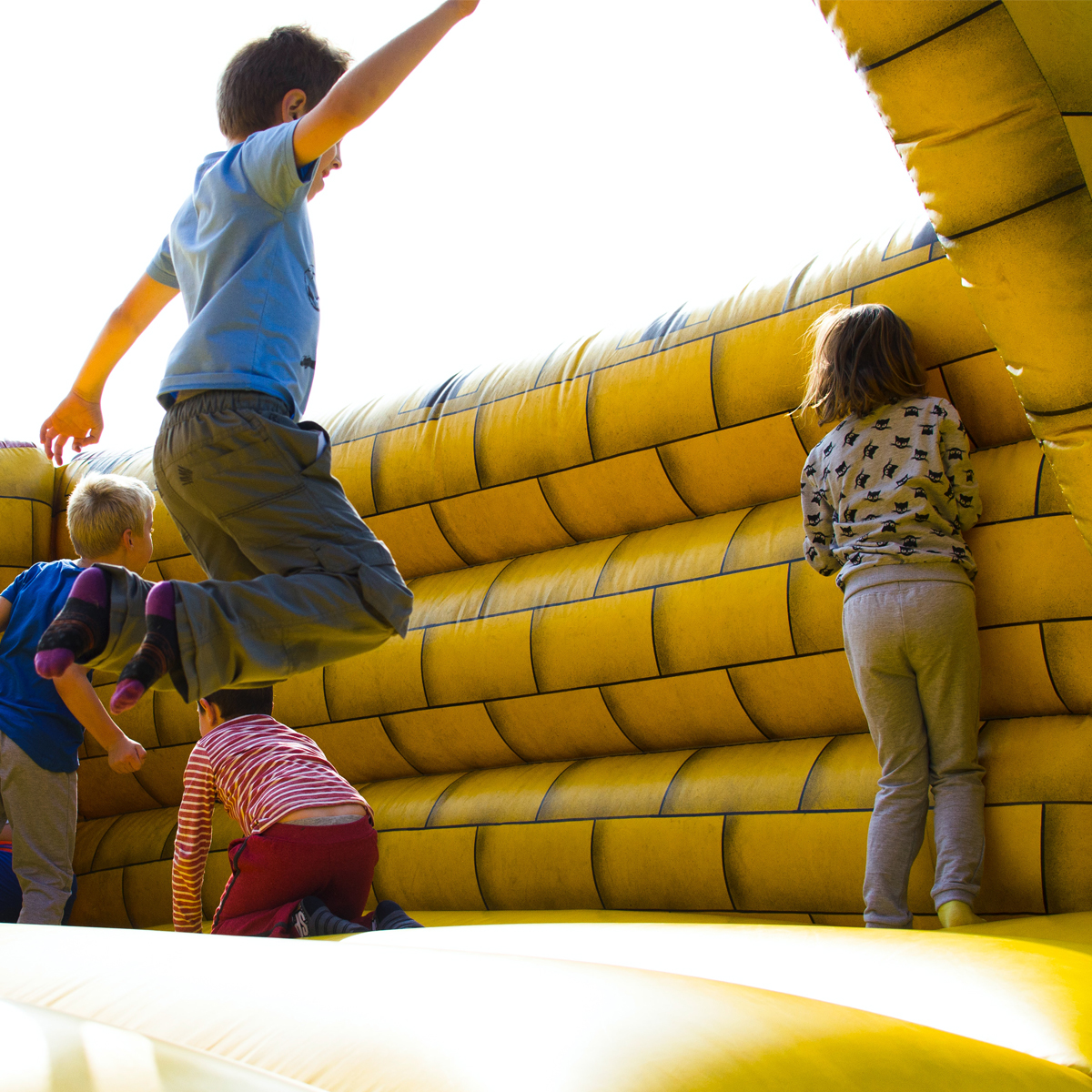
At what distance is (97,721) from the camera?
1587 mm

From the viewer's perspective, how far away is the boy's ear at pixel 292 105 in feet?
3.73

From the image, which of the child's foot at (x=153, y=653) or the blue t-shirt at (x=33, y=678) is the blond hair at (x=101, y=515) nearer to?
the blue t-shirt at (x=33, y=678)

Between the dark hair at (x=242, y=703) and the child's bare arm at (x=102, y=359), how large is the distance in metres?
0.43

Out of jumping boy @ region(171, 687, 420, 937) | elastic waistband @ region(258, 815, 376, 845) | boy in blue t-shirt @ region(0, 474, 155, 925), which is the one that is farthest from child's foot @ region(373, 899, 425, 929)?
boy in blue t-shirt @ region(0, 474, 155, 925)

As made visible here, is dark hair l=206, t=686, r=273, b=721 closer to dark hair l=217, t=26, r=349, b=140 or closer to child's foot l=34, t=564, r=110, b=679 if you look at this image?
child's foot l=34, t=564, r=110, b=679

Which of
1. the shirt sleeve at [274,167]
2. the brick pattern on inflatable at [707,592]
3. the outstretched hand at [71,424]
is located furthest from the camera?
the outstretched hand at [71,424]

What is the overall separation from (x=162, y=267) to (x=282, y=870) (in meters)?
0.79

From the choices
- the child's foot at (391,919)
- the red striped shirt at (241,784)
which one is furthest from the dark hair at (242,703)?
the child's foot at (391,919)

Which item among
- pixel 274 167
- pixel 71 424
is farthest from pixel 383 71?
pixel 71 424

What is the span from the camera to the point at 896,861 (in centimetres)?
117

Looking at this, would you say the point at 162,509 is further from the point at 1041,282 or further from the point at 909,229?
the point at 1041,282

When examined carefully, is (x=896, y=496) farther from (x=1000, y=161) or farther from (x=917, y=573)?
(x=1000, y=161)

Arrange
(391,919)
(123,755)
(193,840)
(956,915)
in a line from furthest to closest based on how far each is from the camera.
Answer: (123,755) < (193,840) < (391,919) < (956,915)

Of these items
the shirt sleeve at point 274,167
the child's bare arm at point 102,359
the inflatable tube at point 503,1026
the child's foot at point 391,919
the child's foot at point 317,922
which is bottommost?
the child's foot at point 391,919
